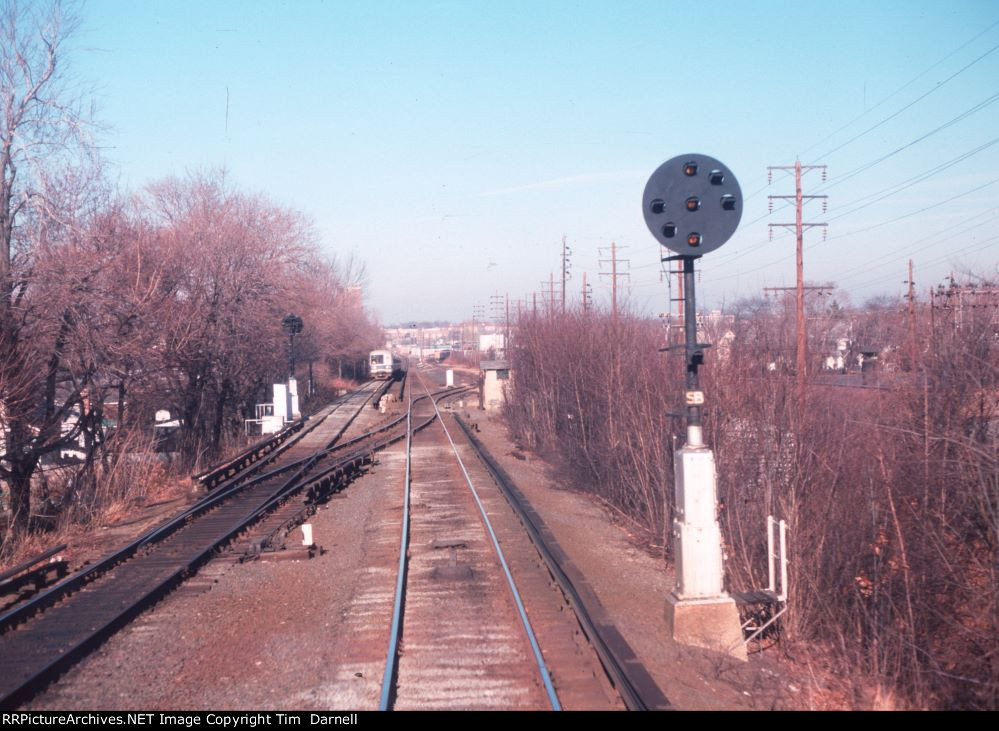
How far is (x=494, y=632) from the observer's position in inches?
305

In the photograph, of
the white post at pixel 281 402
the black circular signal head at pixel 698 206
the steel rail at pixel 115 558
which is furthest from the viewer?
the white post at pixel 281 402

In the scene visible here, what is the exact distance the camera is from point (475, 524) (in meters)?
13.2

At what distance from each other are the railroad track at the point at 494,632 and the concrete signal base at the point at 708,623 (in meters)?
0.63

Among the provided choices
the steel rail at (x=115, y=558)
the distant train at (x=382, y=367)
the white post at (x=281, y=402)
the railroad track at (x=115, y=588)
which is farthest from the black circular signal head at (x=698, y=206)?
the distant train at (x=382, y=367)

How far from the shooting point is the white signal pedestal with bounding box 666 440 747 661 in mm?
7328

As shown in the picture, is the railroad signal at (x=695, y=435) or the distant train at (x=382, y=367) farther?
the distant train at (x=382, y=367)

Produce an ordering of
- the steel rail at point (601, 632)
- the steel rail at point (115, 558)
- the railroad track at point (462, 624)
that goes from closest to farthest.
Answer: the steel rail at point (601, 632), the railroad track at point (462, 624), the steel rail at point (115, 558)

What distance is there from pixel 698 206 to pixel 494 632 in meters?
4.49

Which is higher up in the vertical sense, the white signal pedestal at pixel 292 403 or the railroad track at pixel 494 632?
the white signal pedestal at pixel 292 403

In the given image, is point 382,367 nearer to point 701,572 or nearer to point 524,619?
point 524,619

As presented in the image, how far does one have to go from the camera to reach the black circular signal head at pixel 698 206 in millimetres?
7723

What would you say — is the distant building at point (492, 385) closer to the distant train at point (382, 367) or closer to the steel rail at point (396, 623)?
the steel rail at point (396, 623)
